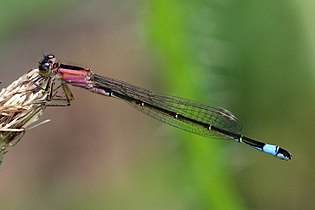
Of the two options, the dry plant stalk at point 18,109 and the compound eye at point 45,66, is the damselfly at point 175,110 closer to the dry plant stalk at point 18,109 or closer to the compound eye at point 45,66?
the compound eye at point 45,66

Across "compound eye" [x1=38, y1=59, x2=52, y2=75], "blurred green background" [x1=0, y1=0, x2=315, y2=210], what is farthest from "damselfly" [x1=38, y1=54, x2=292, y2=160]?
"compound eye" [x1=38, y1=59, x2=52, y2=75]

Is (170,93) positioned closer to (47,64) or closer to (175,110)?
(175,110)

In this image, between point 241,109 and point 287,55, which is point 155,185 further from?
point 287,55

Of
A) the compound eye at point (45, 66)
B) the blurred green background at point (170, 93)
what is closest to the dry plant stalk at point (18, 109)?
the compound eye at point (45, 66)

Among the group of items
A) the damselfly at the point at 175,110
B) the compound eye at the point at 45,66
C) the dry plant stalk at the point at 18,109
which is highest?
the damselfly at the point at 175,110

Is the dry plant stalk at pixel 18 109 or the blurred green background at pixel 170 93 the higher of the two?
the blurred green background at pixel 170 93

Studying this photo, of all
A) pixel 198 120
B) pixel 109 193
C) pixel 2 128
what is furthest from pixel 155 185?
pixel 2 128
